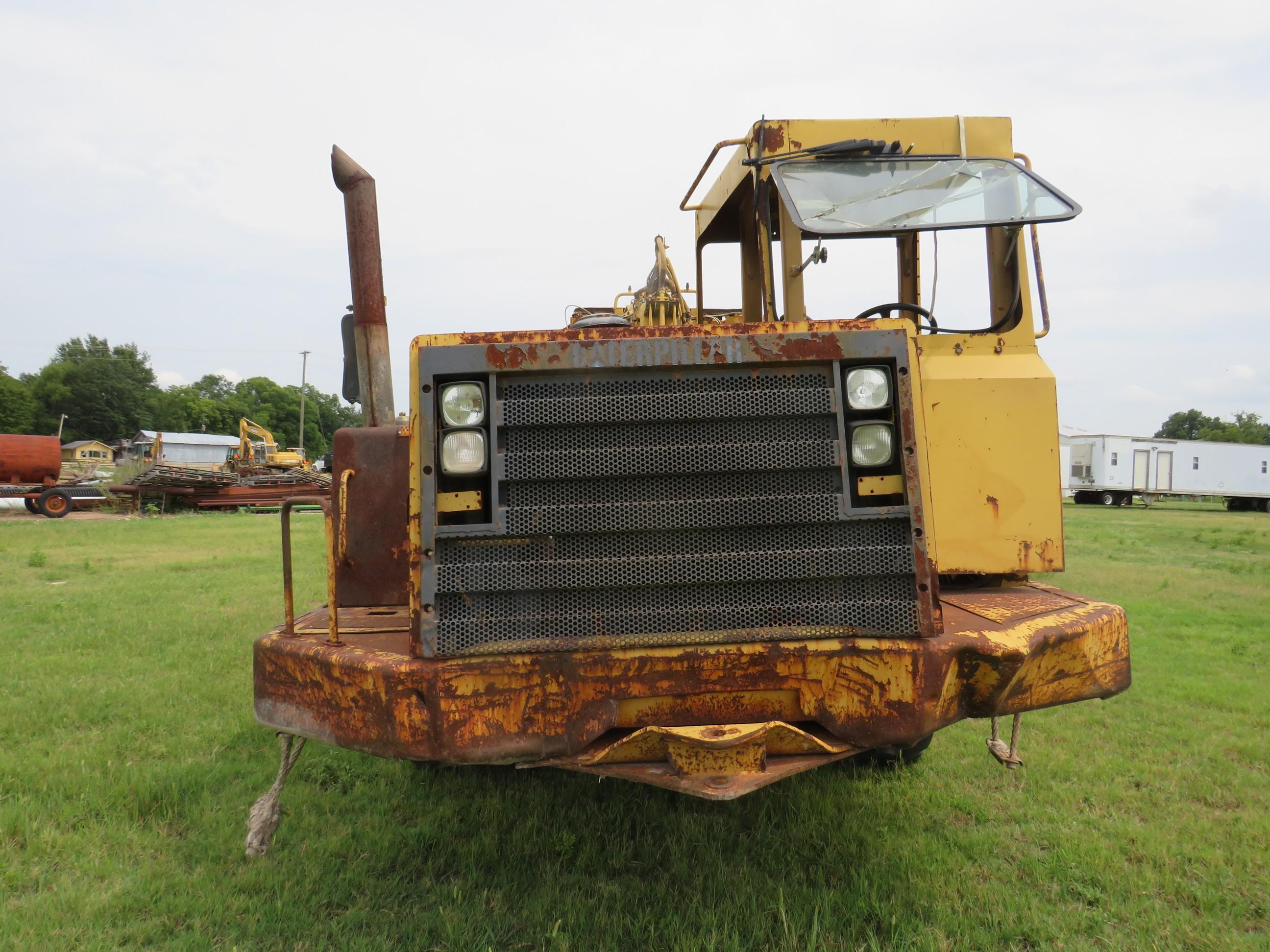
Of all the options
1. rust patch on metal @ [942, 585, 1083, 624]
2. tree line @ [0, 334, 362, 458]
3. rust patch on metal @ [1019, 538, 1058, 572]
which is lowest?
rust patch on metal @ [942, 585, 1083, 624]

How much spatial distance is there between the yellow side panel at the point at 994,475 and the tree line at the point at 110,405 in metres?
82.9

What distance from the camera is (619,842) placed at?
3.20 m

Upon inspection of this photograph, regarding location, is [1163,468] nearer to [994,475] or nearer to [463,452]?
[994,475]

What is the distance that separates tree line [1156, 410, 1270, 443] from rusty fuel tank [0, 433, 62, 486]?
241 ft

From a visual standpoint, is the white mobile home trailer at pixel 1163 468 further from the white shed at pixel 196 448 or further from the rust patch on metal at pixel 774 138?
the white shed at pixel 196 448

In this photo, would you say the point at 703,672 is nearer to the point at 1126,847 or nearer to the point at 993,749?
the point at 993,749

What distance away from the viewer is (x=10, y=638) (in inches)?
265

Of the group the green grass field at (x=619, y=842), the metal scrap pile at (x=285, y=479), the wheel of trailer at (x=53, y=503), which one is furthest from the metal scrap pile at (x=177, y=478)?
the green grass field at (x=619, y=842)

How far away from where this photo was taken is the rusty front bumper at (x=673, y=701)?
224cm

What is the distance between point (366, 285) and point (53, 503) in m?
24.6

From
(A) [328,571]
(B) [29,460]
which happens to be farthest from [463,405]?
(B) [29,460]

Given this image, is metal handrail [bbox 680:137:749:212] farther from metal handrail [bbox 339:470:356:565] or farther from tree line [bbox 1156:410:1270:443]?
tree line [bbox 1156:410:1270:443]

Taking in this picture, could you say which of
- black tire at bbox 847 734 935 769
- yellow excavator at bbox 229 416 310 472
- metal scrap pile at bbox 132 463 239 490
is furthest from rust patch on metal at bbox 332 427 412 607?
yellow excavator at bbox 229 416 310 472

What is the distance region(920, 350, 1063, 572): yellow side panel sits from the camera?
3033mm
